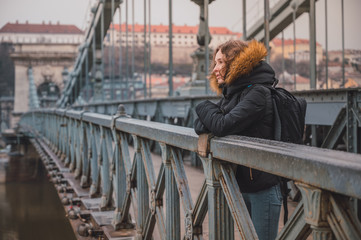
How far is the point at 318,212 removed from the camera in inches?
45.9

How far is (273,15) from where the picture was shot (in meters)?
10.9

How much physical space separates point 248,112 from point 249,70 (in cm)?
Result: 21

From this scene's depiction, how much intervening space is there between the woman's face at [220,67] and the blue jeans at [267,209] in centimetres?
46

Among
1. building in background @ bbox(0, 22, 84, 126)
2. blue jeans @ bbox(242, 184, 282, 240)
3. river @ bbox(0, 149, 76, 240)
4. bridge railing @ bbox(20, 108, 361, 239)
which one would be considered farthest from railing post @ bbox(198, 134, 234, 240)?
building in background @ bbox(0, 22, 84, 126)

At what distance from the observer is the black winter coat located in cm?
185

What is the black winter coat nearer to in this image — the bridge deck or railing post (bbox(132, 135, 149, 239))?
railing post (bbox(132, 135, 149, 239))

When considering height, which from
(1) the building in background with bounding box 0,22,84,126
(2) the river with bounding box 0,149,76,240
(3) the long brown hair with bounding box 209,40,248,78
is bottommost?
(2) the river with bounding box 0,149,76,240

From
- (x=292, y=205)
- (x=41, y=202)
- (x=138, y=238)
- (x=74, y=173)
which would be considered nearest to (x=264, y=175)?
(x=138, y=238)

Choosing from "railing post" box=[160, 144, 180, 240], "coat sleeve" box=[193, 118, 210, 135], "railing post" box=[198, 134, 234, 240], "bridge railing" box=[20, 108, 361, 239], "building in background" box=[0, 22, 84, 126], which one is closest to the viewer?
"bridge railing" box=[20, 108, 361, 239]

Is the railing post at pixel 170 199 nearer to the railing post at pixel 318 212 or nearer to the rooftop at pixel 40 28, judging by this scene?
the railing post at pixel 318 212

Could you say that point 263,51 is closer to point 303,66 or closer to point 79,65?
point 303,66

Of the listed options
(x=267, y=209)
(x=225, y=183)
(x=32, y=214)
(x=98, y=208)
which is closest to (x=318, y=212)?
(x=225, y=183)

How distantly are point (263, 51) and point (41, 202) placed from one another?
6.27m

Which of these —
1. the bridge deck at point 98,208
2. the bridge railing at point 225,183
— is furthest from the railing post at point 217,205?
the bridge deck at point 98,208
